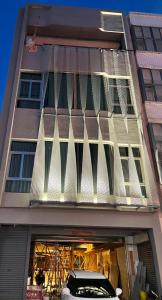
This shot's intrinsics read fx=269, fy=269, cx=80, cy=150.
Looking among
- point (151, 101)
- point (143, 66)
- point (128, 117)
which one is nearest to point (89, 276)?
point (128, 117)

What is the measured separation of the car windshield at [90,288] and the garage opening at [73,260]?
2.91 meters

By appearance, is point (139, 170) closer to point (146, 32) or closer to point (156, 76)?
point (156, 76)

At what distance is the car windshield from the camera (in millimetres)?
7652

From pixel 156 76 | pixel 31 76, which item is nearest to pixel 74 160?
pixel 31 76

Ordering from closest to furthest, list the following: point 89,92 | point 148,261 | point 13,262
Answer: point 13,262 → point 148,261 → point 89,92

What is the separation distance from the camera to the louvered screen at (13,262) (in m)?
9.03

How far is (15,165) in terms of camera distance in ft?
35.8

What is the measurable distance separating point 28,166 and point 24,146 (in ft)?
3.07

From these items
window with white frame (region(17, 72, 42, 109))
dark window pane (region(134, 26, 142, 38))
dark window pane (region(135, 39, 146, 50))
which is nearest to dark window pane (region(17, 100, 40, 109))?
window with white frame (region(17, 72, 42, 109))

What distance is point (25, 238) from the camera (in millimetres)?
9805

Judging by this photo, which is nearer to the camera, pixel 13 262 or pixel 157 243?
pixel 13 262

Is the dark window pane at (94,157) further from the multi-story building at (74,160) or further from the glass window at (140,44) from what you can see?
the glass window at (140,44)

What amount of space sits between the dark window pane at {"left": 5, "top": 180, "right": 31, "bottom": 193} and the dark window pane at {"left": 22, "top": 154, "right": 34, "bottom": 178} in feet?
1.04

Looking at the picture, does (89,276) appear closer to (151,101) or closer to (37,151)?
(37,151)
